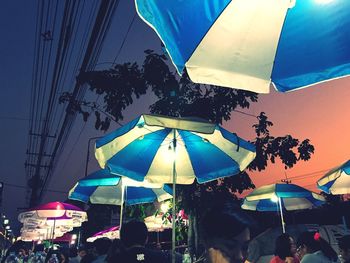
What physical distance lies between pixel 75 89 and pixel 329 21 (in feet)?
26.4

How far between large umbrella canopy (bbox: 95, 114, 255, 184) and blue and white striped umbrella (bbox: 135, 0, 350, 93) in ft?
5.92

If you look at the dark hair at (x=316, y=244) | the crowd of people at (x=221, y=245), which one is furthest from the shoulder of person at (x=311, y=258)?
the dark hair at (x=316, y=244)

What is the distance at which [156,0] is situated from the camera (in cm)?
179

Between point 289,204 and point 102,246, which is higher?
point 289,204

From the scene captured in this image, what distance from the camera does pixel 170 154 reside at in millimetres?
4828

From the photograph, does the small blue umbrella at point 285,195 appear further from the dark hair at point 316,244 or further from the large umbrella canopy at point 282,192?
the dark hair at point 316,244

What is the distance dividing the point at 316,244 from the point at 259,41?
3399 millimetres

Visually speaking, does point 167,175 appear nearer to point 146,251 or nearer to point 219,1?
point 146,251

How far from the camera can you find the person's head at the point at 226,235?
190cm

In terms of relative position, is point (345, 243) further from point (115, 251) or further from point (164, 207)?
point (164, 207)

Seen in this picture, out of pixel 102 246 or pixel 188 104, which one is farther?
pixel 188 104

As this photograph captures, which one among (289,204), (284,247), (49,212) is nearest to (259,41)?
(284,247)

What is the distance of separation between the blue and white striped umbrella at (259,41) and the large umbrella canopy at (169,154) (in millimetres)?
1805

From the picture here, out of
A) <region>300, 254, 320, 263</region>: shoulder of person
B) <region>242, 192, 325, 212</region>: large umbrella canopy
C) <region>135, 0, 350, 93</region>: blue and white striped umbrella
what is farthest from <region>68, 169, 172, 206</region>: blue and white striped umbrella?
<region>135, 0, 350, 93</region>: blue and white striped umbrella
